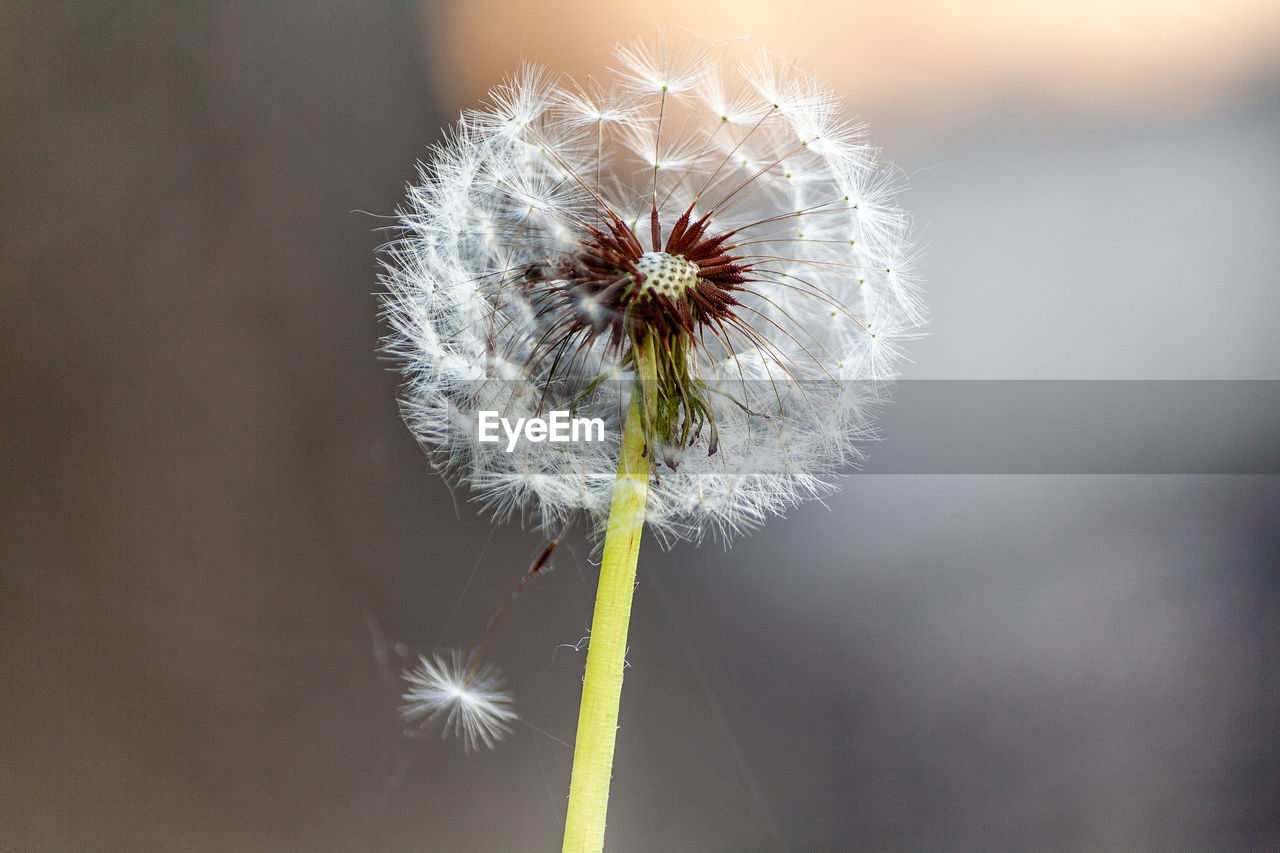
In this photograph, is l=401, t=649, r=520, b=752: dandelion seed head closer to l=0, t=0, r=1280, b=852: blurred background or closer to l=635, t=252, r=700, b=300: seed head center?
l=0, t=0, r=1280, b=852: blurred background

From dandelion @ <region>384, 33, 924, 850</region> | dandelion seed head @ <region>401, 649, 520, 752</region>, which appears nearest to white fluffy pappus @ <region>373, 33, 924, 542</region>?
dandelion @ <region>384, 33, 924, 850</region>

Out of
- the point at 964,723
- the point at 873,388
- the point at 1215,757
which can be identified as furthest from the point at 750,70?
the point at 1215,757

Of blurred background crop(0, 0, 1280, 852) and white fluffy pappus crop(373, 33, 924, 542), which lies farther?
blurred background crop(0, 0, 1280, 852)

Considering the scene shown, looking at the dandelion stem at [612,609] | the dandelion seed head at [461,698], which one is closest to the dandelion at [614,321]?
the dandelion stem at [612,609]

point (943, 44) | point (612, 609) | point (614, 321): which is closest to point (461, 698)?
point (612, 609)

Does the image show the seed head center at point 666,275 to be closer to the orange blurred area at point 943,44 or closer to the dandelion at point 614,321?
the dandelion at point 614,321

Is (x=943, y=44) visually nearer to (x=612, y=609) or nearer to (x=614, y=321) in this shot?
(x=614, y=321)
